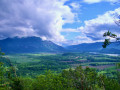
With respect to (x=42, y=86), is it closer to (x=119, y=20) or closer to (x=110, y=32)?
(x=110, y=32)

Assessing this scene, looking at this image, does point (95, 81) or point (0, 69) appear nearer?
point (0, 69)

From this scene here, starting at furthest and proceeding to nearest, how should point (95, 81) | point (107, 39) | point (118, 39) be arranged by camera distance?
point (95, 81)
point (107, 39)
point (118, 39)

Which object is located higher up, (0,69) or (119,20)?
(119,20)

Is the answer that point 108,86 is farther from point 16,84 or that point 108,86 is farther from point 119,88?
point 16,84

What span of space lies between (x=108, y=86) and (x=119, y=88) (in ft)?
13.1

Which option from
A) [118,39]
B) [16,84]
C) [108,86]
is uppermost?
[118,39]

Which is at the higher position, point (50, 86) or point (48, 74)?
point (48, 74)

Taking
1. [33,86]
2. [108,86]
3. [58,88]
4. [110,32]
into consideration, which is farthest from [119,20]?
[33,86]

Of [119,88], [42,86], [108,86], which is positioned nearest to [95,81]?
[108,86]

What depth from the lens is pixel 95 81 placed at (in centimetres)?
3575

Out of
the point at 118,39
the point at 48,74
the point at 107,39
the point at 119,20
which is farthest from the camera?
the point at 48,74

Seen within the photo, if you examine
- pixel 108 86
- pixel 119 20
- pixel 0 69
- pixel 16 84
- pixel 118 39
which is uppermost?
pixel 119 20

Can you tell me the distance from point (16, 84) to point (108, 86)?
21.7 metres

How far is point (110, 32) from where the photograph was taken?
15.1 meters
